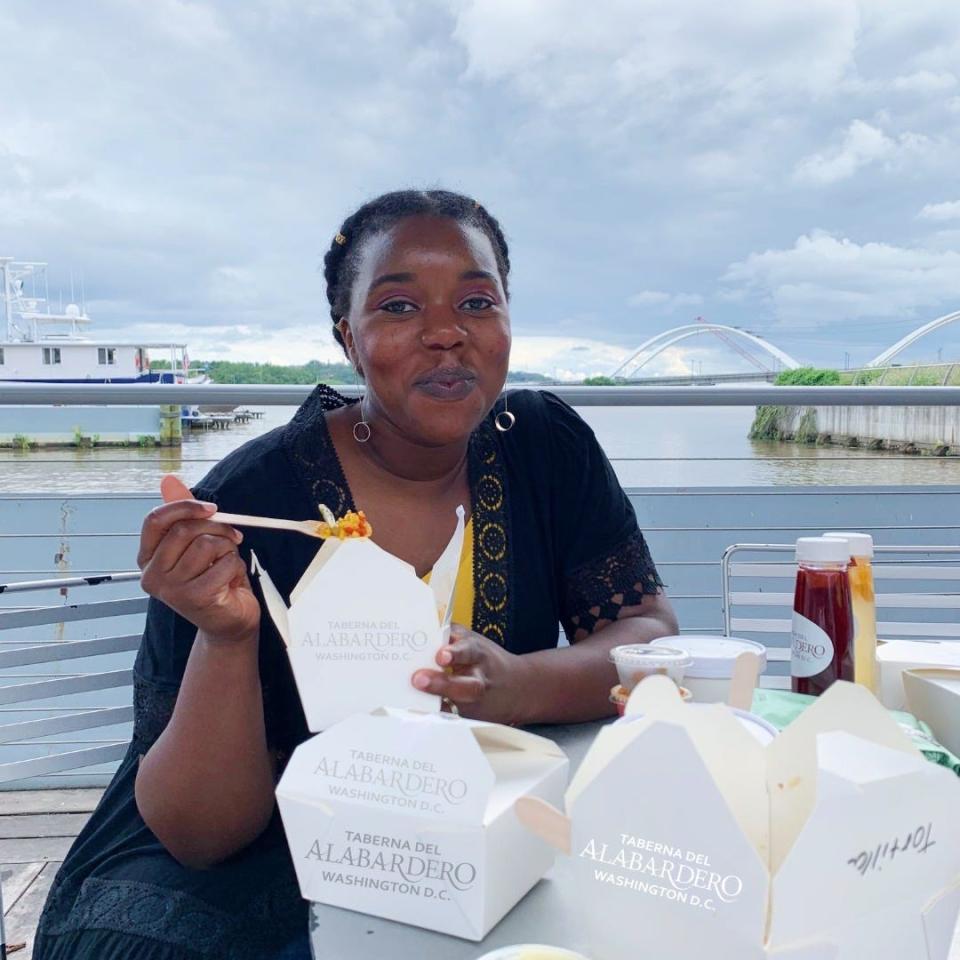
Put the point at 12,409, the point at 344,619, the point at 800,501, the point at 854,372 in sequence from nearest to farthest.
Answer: the point at 344,619 → the point at 12,409 → the point at 800,501 → the point at 854,372

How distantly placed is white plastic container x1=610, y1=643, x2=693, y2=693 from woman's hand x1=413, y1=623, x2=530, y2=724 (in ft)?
0.54

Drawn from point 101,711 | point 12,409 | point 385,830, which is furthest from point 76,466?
point 385,830

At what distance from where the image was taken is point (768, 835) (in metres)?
0.62

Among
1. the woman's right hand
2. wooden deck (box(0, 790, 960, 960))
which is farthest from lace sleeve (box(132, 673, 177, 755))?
wooden deck (box(0, 790, 960, 960))

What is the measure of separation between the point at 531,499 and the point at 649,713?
1.03 m

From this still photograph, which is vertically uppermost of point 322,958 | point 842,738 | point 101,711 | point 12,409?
point 12,409

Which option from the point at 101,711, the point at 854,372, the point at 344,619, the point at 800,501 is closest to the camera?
the point at 344,619

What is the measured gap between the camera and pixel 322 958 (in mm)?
737

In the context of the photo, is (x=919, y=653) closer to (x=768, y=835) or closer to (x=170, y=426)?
(x=768, y=835)

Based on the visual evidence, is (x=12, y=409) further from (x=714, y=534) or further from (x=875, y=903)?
(x=875, y=903)

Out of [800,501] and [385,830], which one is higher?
[800,501]

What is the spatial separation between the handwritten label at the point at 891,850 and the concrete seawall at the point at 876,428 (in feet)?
8.04

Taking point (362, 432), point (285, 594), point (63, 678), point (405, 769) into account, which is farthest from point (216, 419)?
point (405, 769)

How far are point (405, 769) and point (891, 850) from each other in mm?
396
